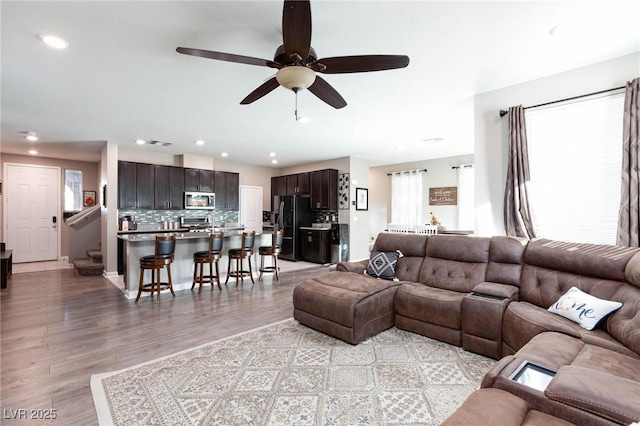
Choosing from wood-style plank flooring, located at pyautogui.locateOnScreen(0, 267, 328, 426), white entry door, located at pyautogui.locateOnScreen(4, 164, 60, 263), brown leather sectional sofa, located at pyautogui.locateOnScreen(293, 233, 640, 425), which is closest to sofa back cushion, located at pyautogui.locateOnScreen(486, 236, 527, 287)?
brown leather sectional sofa, located at pyautogui.locateOnScreen(293, 233, 640, 425)

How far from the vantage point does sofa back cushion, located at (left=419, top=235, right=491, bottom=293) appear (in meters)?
3.22

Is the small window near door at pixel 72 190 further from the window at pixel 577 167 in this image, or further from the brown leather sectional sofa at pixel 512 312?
the window at pixel 577 167

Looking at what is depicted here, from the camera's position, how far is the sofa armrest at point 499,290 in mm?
2679

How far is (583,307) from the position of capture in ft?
7.41

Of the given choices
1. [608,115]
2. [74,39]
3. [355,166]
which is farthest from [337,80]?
[355,166]

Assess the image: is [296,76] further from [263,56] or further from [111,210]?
[111,210]

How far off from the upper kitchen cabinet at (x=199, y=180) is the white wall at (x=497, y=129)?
6.26 meters

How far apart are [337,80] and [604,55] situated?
98.0 inches

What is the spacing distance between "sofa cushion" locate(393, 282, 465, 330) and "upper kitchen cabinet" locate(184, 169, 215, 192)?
19.5 ft

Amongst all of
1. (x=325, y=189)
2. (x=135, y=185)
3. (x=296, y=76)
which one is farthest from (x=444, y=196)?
(x=135, y=185)

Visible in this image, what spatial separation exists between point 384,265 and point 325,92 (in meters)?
2.24

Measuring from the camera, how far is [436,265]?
3.52 metres

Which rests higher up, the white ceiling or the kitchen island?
the white ceiling

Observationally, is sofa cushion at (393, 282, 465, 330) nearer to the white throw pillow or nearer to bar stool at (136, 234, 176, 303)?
the white throw pillow
